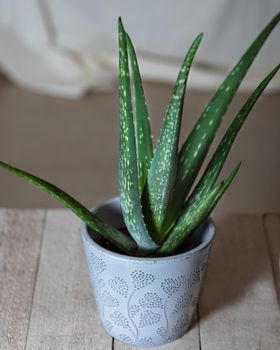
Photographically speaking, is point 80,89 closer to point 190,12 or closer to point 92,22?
point 92,22

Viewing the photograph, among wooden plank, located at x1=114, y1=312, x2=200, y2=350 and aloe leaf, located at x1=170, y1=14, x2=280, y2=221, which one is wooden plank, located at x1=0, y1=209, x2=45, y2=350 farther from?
aloe leaf, located at x1=170, y1=14, x2=280, y2=221

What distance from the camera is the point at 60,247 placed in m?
1.23

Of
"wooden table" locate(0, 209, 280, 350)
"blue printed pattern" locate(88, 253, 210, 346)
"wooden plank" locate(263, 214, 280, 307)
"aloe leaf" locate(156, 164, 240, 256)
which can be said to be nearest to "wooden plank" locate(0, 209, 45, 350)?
"wooden table" locate(0, 209, 280, 350)

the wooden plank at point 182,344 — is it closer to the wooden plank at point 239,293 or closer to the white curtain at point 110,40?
the wooden plank at point 239,293

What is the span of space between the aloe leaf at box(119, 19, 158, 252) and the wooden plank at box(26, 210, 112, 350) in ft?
0.69

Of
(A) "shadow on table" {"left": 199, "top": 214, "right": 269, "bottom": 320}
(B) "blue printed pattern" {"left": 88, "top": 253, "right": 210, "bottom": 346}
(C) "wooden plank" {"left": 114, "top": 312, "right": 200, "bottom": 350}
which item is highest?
(B) "blue printed pattern" {"left": 88, "top": 253, "right": 210, "bottom": 346}

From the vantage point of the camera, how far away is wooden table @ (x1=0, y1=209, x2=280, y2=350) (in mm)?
1016

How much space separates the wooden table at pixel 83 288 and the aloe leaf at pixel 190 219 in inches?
6.3

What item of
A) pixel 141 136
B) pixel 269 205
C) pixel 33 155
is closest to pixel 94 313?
pixel 141 136

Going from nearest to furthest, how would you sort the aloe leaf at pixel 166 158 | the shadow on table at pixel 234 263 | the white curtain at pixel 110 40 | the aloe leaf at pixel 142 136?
the aloe leaf at pixel 166 158, the aloe leaf at pixel 142 136, the shadow on table at pixel 234 263, the white curtain at pixel 110 40

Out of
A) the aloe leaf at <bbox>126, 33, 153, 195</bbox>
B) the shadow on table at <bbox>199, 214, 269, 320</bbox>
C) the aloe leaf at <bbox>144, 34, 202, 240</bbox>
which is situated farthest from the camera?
the shadow on table at <bbox>199, 214, 269, 320</bbox>

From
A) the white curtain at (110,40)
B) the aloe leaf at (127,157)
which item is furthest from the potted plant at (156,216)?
the white curtain at (110,40)

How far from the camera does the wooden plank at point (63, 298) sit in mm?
1013

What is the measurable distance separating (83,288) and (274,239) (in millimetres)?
349
